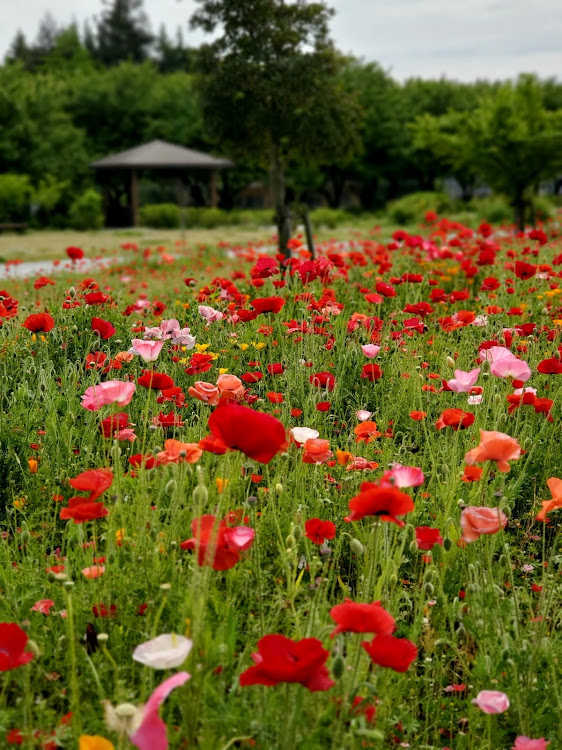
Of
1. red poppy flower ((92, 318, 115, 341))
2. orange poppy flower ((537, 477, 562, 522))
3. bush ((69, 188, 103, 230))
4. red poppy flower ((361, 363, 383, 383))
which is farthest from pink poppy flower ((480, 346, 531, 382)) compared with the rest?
bush ((69, 188, 103, 230))

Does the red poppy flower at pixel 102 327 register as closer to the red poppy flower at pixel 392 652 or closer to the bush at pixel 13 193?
the red poppy flower at pixel 392 652

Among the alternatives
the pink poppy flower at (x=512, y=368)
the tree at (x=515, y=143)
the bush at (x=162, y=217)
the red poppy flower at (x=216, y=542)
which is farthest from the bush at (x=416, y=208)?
the red poppy flower at (x=216, y=542)

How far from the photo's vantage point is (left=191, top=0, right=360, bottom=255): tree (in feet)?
47.8

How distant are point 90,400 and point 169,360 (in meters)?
2.27

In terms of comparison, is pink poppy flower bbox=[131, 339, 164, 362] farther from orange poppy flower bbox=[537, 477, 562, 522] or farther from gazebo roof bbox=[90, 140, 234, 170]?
gazebo roof bbox=[90, 140, 234, 170]

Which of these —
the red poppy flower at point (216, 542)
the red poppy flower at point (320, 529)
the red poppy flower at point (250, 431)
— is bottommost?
the red poppy flower at point (320, 529)

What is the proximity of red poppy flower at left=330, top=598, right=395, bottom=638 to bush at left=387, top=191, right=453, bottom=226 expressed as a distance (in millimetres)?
26824

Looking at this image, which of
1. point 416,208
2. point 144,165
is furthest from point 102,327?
point 144,165

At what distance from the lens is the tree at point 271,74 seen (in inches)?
573

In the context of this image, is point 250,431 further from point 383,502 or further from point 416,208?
point 416,208

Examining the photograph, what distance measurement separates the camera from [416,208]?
96.9ft

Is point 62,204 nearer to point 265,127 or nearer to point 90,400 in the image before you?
point 265,127

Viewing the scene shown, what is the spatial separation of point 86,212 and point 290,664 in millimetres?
31299

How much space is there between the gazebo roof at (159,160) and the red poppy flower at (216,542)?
3231cm
